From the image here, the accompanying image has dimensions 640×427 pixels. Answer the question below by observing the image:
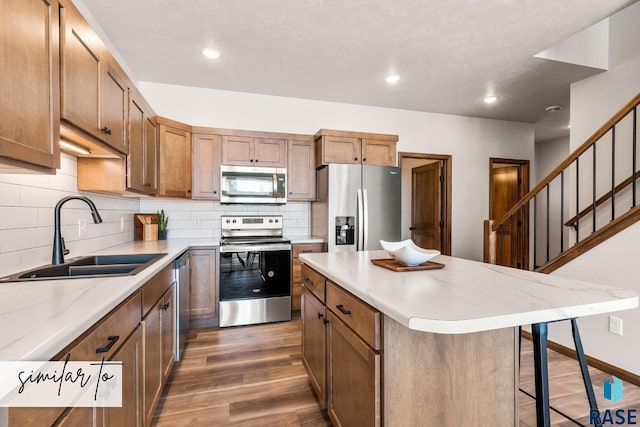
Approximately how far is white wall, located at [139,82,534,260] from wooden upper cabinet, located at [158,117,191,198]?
445mm

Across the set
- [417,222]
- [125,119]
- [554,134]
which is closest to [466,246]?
[417,222]

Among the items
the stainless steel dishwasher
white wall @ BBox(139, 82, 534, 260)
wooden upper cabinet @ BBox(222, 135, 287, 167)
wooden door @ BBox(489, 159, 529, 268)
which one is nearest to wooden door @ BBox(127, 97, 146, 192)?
the stainless steel dishwasher

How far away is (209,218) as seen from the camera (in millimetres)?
3725

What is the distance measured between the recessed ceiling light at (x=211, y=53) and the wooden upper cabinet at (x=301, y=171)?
1.21 meters

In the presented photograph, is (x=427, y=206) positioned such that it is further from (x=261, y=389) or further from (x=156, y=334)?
(x=156, y=334)

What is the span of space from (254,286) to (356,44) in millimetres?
2590

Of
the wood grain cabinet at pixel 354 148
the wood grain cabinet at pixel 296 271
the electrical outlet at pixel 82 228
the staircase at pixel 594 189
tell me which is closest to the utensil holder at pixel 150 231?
the electrical outlet at pixel 82 228

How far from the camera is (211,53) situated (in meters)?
2.79

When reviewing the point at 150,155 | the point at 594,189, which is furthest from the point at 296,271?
the point at 594,189

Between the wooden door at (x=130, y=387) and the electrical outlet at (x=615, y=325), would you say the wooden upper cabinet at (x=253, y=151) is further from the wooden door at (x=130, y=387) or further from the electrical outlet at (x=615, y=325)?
the electrical outlet at (x=615, y=325)

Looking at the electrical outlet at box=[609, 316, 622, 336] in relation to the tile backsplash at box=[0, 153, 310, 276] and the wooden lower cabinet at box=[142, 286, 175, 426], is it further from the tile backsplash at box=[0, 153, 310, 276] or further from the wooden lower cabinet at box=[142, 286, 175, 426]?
the tile backsplash at box=[0, 153, 310, 276]

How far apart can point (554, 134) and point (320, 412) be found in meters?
6.87

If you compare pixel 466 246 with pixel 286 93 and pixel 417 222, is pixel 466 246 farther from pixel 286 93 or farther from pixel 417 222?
pixel 286 93

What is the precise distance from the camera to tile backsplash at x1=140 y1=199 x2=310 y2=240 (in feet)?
11.8
